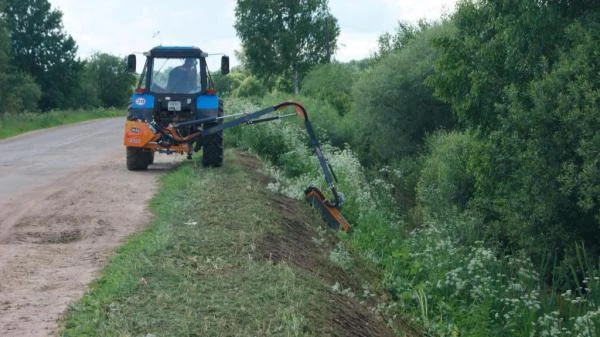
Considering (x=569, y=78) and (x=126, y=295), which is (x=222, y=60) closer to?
(x=569, y=78)

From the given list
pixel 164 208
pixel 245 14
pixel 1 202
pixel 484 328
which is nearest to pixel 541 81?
pixel 484 328

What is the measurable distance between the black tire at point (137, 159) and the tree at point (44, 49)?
180 ft

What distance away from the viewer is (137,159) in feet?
55.9

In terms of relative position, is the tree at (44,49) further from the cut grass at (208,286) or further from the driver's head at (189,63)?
the cut grass at (208,286)

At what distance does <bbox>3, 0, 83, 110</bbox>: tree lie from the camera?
227ft

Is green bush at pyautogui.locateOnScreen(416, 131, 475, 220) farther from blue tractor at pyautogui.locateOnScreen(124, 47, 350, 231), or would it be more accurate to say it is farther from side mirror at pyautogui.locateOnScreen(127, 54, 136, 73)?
side mirror at pyautogui.locateOnScreen(127, 54, 136, 73)

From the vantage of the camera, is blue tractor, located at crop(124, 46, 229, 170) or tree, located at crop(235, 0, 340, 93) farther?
tree, located at crop(235, 0, 340, 93)

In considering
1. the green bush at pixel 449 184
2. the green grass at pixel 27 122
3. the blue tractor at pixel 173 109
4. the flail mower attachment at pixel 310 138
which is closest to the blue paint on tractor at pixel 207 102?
the blue tractor at pixel 173 109

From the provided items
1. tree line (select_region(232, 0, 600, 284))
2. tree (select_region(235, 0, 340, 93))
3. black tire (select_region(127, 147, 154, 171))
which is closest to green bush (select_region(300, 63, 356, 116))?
tree (select_region(235, 0, 340, 93))

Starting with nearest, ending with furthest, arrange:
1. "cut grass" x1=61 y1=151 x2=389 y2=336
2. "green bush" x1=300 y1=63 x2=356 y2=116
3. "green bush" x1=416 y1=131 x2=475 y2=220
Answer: "cut grass" x1=61 y1=151 x2=389 y2=336
"green bush" x1=416 y1=131 x2=475 y2=220
"green bush" x1=300 y1=63 x2=356 y2=116

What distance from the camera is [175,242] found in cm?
911

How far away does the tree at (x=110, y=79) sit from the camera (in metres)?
87.2

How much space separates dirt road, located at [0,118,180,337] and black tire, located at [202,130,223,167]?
3.37 ft

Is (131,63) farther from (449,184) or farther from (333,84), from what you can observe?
(333,84)
